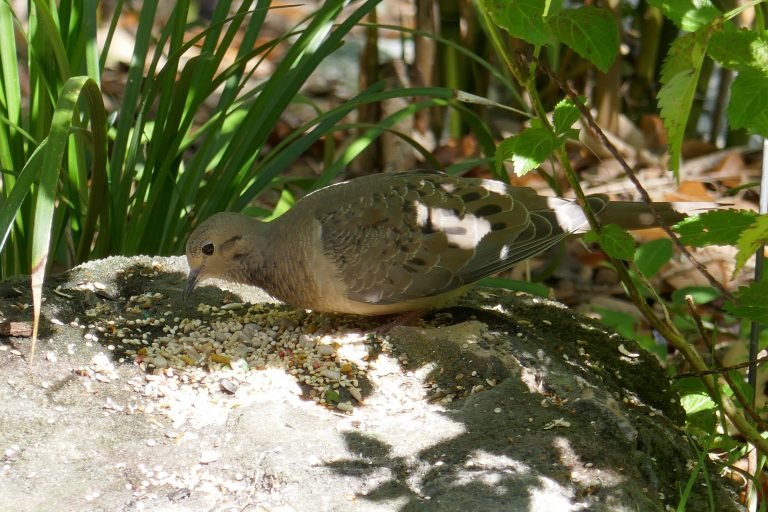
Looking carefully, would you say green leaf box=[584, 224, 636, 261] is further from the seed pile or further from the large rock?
the seed pile

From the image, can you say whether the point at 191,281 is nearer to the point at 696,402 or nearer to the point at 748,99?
the point at 696,402

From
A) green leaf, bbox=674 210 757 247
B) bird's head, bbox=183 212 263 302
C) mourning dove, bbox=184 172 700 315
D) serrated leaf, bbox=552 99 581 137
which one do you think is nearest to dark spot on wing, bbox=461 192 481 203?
mourning dove, bbox=184 172 700 315

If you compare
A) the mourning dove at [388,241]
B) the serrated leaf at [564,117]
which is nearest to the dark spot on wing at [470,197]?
the mourning dove at [388,241]

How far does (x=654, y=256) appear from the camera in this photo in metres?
3.81

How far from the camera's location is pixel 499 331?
128 inches

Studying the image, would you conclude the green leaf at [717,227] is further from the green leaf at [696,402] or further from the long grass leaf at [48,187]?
the long grass leaf at [48,187]

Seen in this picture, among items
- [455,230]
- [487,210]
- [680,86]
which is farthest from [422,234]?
[680,86]

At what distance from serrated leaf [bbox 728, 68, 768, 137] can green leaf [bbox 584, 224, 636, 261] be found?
21.6 inches

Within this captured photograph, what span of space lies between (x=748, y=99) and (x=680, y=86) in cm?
24

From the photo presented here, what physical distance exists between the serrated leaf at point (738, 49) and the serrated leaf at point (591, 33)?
21 cm

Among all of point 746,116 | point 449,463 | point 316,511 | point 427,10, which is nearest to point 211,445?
point 316,511

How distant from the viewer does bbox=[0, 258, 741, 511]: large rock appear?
2436mm

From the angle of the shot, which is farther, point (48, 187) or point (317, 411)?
point (317, 411)

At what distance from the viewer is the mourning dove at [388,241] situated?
10.9 ft
